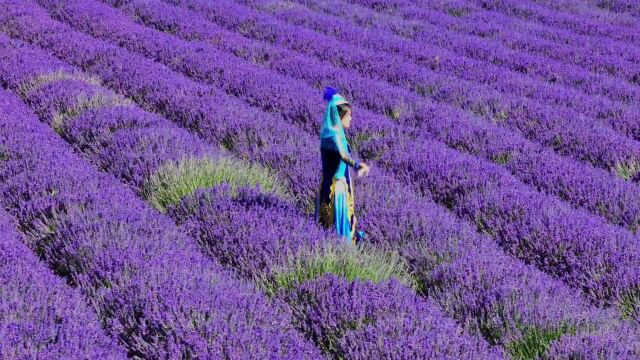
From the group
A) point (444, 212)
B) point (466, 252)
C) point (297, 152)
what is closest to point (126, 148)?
point (297, 152)

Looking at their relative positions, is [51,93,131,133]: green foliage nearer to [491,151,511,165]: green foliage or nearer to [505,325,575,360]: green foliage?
[491,151,511,165]: green foliage

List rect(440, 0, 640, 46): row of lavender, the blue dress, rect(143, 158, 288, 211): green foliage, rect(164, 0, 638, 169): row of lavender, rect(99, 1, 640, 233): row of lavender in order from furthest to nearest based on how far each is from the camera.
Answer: rect(440, 0, 640, 46): row of lavender → rect(164, 0, 638, 169): row of lavender → rect(99, 1, 640, 233): row of lavender → rect(143, 158, 288, 211): green foliage → the blue dress

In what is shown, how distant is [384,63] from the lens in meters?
9.75

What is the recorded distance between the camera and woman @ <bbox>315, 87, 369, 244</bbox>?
4547 mm

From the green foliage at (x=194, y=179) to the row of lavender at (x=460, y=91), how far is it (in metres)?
2.40

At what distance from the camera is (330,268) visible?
4.25 metres

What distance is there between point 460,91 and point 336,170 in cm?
436

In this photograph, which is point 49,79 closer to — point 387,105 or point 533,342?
point 387,105

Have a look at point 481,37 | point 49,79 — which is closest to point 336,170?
point 49,79

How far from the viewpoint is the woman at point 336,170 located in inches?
179

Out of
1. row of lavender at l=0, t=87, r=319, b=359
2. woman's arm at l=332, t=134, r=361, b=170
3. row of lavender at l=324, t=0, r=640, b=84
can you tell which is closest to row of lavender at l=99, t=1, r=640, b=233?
woman's arm at l=332, t=134, r=361, b=170

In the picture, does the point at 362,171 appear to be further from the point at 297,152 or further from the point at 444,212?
the point at 297,152

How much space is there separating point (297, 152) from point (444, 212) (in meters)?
1.37

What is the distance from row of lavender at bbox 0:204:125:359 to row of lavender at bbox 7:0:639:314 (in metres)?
1.93
